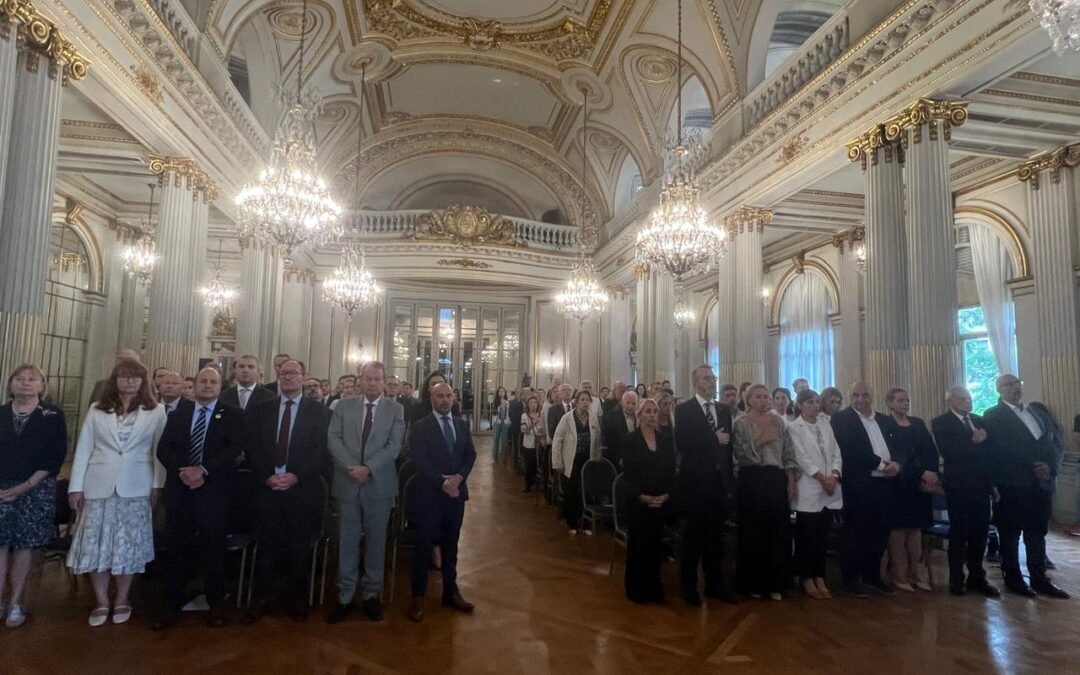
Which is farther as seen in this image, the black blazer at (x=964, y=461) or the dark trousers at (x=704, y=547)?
the black blazer at (x=964, y=461)

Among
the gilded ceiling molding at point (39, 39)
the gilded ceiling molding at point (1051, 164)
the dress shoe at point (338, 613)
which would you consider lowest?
the dress shoe at point (338, 613)

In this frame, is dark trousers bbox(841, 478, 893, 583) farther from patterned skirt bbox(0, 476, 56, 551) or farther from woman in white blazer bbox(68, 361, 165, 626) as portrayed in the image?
patterned skirt bbox(0, 476, 56, 551)

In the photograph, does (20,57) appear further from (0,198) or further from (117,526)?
(117,526)

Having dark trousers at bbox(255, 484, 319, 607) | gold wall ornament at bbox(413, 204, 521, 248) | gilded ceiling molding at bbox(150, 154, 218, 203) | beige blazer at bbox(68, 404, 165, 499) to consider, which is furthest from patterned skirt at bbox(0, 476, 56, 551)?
gold wall ornament at bbox(413, 204, 521, 248)

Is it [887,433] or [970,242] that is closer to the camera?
[887,433]

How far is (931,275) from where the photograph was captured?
17.9 feet

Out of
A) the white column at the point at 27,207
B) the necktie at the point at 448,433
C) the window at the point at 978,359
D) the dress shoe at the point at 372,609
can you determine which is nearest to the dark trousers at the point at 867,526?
the necktie at the point at 448,433

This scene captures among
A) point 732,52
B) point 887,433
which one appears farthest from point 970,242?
point 887,433

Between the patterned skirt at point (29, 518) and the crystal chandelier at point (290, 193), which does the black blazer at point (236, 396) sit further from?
the crystal chandelier at point (290, 193)

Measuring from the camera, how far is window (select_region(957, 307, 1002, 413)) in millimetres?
8375

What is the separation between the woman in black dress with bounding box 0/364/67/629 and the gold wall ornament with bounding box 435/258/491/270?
1090 centimetres

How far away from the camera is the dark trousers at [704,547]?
3867 mm

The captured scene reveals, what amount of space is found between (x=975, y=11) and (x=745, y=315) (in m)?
4.20

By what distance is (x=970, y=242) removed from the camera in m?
8.40
